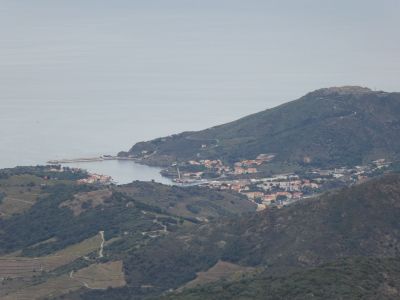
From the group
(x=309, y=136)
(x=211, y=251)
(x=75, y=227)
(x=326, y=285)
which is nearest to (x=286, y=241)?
(x=211, y=251)

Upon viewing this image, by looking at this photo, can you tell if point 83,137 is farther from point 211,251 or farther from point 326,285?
point 326,285

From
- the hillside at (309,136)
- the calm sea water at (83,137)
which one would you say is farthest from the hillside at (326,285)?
the hillside at (309,136)

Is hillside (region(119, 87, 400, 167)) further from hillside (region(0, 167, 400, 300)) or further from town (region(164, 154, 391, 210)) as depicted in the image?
hillside (region(0, 167, 400, 300))

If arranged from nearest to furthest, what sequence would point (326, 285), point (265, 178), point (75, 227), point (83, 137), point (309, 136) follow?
point (326, 285) → point (75, 227) → point (265, 178) → point (309, 136) → point (83, 137)

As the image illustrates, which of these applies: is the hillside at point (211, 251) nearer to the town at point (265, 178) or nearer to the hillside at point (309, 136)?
the town at point (265, 178)

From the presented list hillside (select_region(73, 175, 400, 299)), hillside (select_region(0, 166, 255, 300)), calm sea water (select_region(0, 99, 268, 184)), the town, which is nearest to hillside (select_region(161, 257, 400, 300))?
hillside (select_region(73, 175, 400, 299))

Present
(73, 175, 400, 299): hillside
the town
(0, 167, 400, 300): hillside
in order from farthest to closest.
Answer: the town, (73, 175, 400, 299): hillside, (0, 167, 400, 300): hillside

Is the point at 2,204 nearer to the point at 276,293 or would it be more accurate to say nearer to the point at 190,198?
the point at 190,198

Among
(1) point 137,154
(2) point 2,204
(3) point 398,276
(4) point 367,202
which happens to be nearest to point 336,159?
(1) point 137,154
